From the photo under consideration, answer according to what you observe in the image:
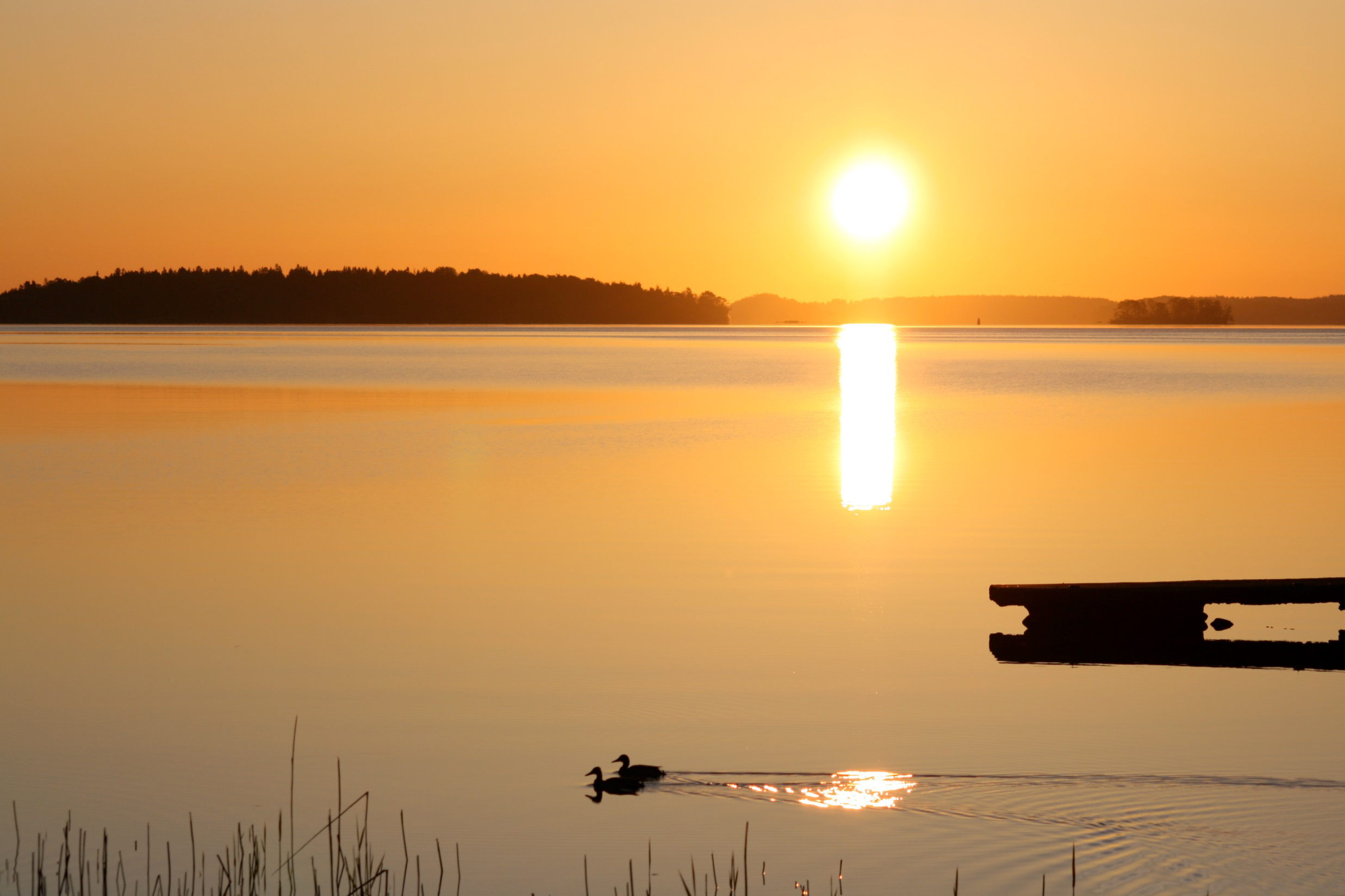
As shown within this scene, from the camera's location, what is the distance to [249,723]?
34.4 feet

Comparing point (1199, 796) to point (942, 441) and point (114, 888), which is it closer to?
point (114, 888)

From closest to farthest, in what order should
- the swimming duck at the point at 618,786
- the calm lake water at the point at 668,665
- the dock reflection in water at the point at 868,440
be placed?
the calm lake water at the point at 668,665
the swimming duck at the point at 618,786
the dock reflection in water at the point at 868,440

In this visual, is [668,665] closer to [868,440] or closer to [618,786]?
[618,786]

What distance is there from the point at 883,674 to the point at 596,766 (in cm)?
356

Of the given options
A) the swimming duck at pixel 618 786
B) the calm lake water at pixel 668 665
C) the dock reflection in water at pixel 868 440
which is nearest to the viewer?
the calm lake water at pixel 668 665

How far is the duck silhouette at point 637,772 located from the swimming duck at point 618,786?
0.02 meters

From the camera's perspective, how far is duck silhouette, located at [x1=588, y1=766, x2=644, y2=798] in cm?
895

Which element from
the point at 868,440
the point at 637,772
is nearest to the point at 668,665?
the point at 637,772

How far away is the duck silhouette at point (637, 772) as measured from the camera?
9.01 m

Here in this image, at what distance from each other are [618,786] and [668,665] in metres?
3.33

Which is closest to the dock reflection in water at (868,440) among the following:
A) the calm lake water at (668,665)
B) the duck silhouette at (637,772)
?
the calm lake water at (668,665)

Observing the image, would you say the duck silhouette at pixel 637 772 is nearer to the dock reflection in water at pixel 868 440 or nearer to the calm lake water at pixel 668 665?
the calm lake water at pixel 668 665

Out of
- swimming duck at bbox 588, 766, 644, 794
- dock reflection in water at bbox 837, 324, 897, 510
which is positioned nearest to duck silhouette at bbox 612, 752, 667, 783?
swimming duck at bbox 588, 766, 644, 794

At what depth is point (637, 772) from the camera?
29.7ft
